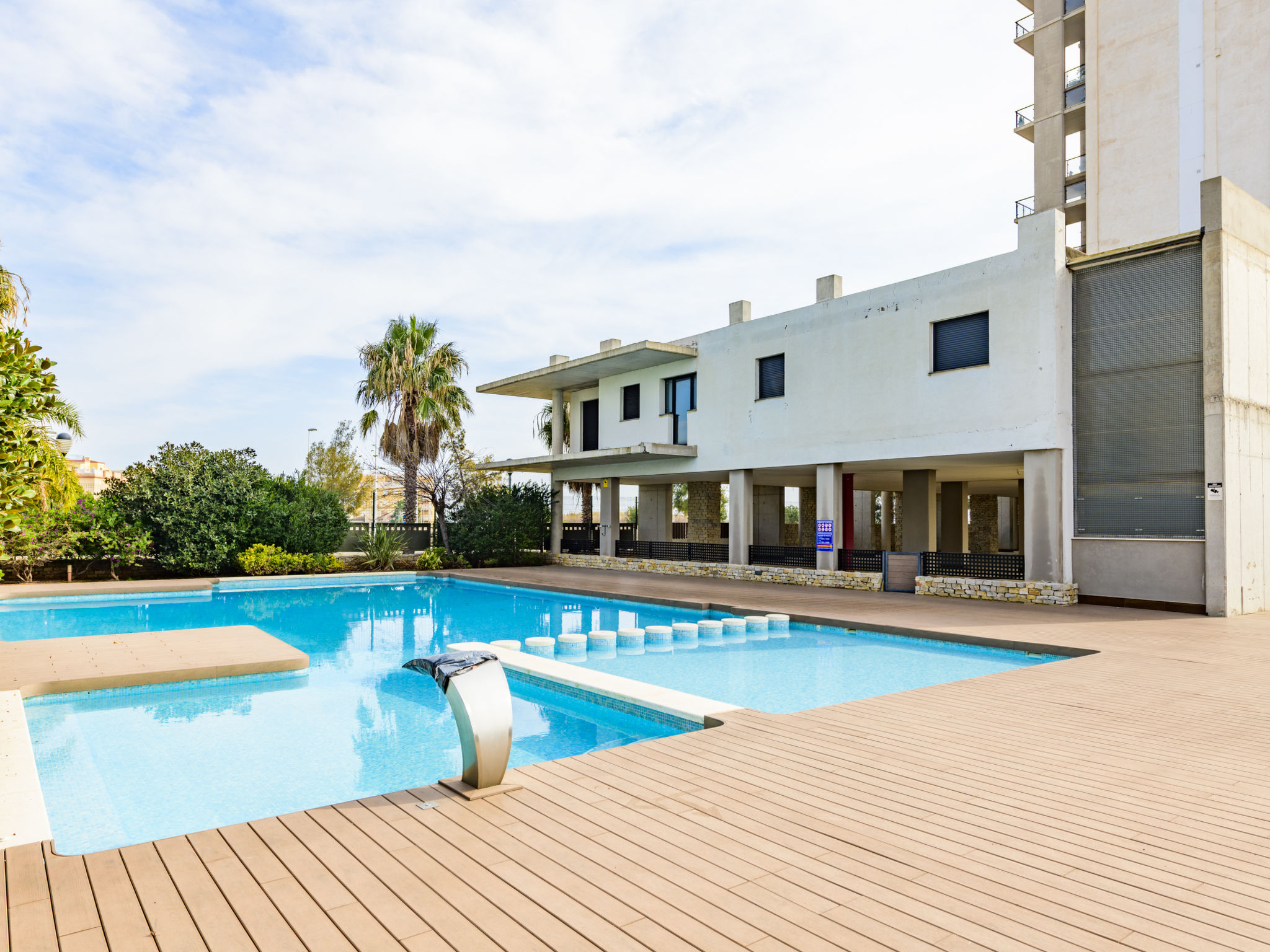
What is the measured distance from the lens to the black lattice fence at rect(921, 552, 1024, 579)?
50.0ft

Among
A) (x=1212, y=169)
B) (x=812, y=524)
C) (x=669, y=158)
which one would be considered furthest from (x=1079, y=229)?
(x=669, y=158)

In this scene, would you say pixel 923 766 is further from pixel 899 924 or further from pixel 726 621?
pixel 726 621

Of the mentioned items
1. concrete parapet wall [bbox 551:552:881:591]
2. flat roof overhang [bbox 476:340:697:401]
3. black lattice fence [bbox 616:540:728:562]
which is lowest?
concrete parapet wall [bbox 551:552:881:591]

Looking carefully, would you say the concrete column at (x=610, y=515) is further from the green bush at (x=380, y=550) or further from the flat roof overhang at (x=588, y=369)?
the green bush at (x=380, y=550)

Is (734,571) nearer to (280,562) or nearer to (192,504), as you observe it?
Result: (280,562)

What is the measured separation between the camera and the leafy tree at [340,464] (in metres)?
41.3

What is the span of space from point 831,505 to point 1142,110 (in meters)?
20.0

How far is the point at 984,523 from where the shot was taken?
31578 millimetres

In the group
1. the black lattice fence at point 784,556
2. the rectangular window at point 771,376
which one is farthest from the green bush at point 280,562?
the rectangular window at point 771,376

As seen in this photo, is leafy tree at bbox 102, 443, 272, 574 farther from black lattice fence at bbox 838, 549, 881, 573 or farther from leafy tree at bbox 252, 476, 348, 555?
black lattice fence at bbox 838, 549, 881, 573

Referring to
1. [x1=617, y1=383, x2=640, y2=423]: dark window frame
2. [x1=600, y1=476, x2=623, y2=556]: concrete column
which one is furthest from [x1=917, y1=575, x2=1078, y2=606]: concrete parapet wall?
[x1=600, y1=476, x2=623, y2=556]: concrete column

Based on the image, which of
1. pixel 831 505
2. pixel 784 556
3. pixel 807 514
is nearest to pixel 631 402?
pixel 784 556

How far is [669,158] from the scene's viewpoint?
45.2 ft

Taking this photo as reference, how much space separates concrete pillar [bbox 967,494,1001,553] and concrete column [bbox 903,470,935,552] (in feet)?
35.6
